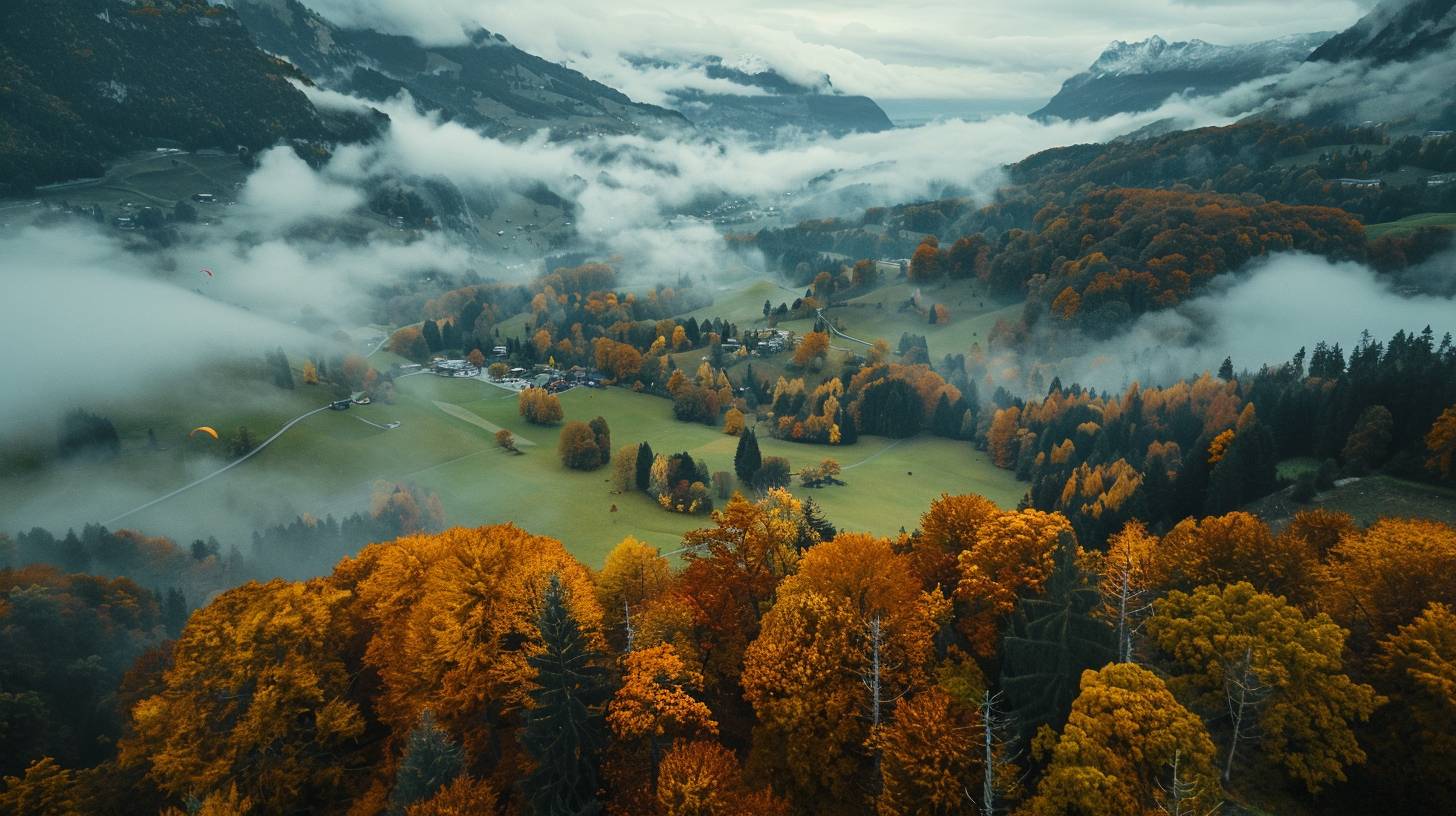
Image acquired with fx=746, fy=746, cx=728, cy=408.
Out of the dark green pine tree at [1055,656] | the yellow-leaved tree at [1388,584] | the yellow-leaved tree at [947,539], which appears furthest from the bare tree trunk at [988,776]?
the yellow-leaved tree at [1388,584]

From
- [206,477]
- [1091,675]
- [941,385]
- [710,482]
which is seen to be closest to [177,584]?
[206,477]

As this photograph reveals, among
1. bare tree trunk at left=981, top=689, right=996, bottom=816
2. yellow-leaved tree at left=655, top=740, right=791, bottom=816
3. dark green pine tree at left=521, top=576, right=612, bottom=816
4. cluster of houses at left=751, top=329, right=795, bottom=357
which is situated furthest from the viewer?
cluster of houses at left=751, top=329, right=795, bottom=357

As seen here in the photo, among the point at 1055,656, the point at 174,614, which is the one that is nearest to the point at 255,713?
the point at 1055,656

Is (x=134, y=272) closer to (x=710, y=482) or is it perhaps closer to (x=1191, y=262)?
(x=710, y=482)

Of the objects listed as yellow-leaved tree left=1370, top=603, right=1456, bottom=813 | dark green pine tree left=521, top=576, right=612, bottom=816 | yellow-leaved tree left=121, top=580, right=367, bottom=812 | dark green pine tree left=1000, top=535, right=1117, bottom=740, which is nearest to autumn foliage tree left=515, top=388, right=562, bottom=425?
yellow-leaved tree left=121, top=580, right=367, bottom=812

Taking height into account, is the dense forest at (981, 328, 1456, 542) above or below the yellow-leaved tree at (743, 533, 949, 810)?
below

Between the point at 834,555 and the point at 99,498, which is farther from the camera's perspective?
the point at 99,498

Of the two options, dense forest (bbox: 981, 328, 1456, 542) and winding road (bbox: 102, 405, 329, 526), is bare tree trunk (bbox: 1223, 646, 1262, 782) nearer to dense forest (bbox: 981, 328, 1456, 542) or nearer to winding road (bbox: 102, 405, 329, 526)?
dense forest (bbox: 981, 328, 1456, 542)

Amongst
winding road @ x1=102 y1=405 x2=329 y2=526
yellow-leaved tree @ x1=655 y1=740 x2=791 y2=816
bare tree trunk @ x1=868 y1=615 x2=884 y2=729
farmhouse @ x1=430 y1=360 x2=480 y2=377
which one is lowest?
farmhouse @ x1=430 y1=360 x2=480 y2=377
